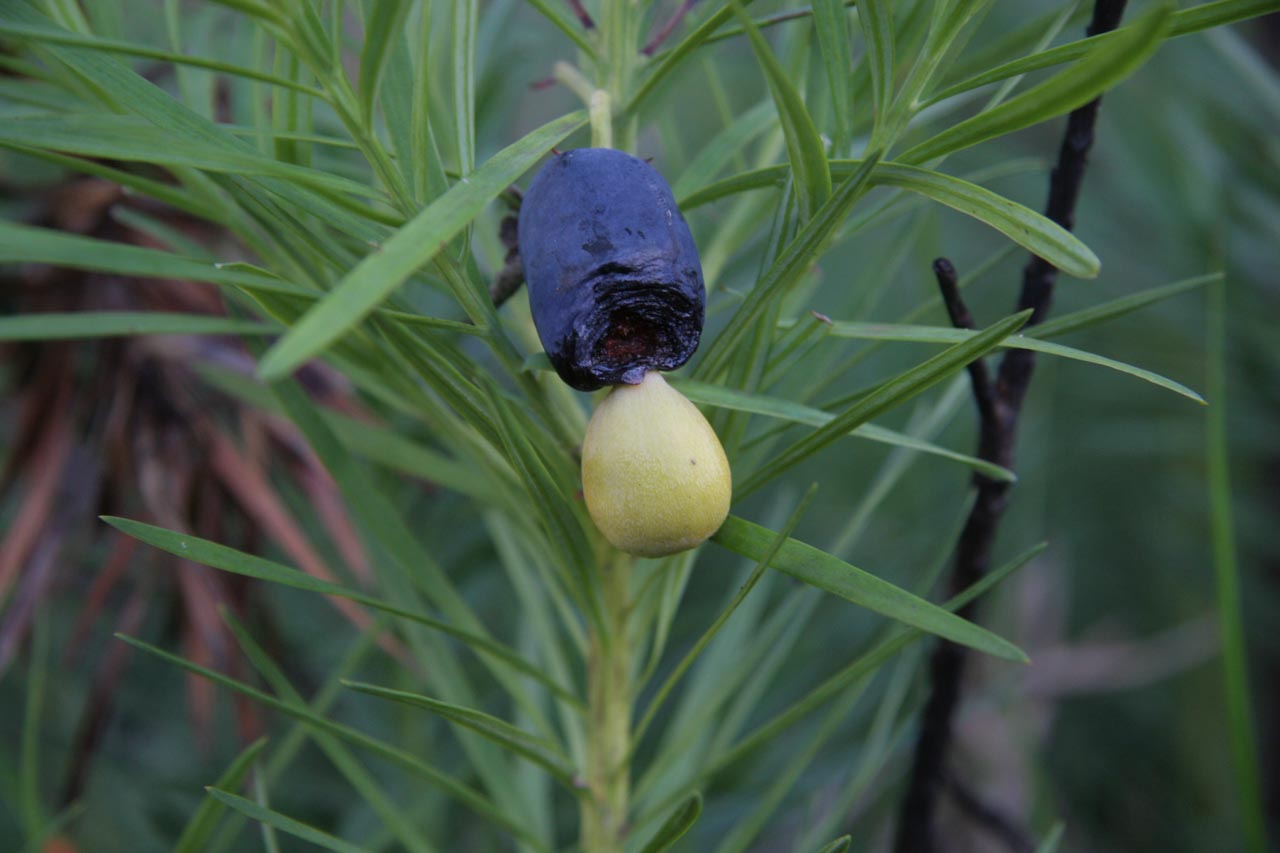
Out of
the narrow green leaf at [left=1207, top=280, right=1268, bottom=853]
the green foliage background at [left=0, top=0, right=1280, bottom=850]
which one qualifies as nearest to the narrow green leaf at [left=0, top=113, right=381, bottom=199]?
the green foliage background at [left=0, top=0, right=1280, bottom=850]

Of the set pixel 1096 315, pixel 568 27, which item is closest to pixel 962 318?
pixel 1096 315

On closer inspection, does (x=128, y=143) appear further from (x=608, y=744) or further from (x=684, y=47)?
(x=608, y=744)

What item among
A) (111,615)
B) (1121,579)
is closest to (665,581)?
(111,615)

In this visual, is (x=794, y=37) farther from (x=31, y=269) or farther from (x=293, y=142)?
(x=31, y=269)

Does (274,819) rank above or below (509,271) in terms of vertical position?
below

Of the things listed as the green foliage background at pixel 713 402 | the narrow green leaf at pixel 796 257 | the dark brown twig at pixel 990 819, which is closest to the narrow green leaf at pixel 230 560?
the green foliage background at pixel 713 402
